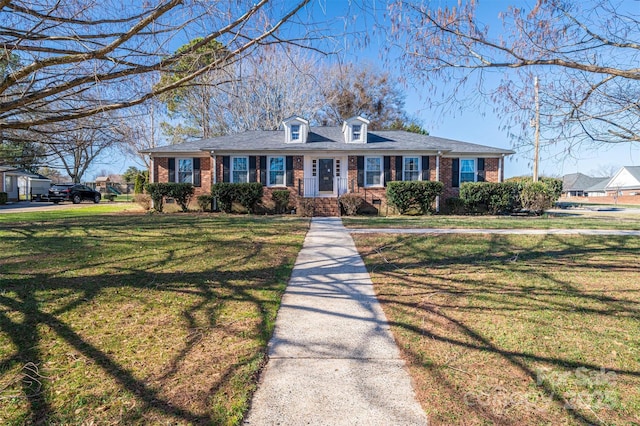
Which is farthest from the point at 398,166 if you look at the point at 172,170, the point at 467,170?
the point at 172,170

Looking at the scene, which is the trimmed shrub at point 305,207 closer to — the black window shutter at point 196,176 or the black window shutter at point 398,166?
the black window shutter at point 398,166

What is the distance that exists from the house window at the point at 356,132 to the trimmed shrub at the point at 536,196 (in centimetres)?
774

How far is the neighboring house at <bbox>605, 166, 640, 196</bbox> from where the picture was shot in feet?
151

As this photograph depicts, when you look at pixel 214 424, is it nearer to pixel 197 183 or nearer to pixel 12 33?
pixel 12 33

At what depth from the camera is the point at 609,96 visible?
4484 millimetres

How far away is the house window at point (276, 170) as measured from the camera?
15969mm

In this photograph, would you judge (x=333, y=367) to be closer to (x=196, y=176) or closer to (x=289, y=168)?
(x=289, y=168)

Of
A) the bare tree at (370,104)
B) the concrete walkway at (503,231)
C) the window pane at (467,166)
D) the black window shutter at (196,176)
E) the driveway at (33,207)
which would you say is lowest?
the concrete walkway at (503,231)

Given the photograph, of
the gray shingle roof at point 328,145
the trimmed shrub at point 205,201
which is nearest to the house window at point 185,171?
the gray shingle roof at point 328,145

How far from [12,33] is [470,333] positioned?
490 cm

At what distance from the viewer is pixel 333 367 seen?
8.45 ft

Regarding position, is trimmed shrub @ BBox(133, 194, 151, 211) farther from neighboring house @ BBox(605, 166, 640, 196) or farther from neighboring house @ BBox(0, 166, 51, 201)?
neighboring house @ BBox(605, 166, 640, 196)

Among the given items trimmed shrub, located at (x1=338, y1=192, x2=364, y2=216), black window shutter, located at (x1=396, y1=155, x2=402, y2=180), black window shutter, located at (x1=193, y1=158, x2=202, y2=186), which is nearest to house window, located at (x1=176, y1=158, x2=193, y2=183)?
black window shutter, located at (x1=193, y1=158, x2=202, y2=186)

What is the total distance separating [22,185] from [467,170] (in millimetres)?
38321
